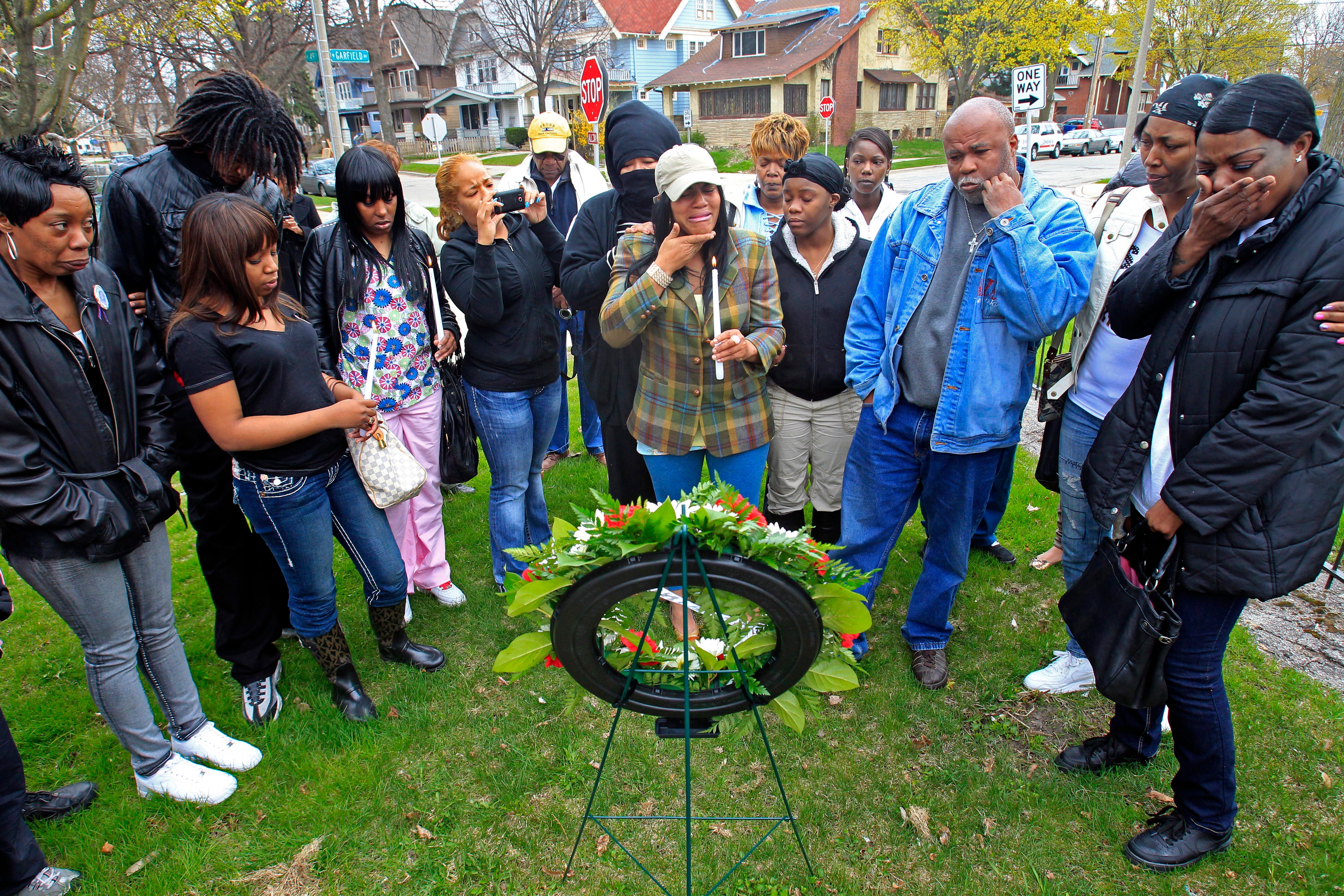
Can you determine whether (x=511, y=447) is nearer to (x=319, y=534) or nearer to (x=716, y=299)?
(x=319, y=534)

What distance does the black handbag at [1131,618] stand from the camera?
2.31 meters

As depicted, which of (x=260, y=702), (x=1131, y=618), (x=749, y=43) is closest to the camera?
(x=1131, y=618)

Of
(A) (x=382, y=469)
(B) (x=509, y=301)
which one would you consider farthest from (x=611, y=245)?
(A) (x=382, y=469)

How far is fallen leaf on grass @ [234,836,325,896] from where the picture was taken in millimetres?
2504

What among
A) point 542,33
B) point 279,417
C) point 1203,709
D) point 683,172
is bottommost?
point 1203,709

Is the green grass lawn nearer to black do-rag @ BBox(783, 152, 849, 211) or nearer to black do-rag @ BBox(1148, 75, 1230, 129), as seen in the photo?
black do-rag @ BBox(783, 152, 849, 211)

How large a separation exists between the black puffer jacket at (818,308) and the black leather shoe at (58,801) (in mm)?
3338

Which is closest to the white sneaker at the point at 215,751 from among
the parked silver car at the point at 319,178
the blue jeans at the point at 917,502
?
the blue jeans at the point at 917,502

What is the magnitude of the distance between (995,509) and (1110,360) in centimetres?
155

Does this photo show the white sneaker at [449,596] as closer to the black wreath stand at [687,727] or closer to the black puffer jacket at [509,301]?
the black puffer jacket at [509,301]

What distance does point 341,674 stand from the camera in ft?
10.9

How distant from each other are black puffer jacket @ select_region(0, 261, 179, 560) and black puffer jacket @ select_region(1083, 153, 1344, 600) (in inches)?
133

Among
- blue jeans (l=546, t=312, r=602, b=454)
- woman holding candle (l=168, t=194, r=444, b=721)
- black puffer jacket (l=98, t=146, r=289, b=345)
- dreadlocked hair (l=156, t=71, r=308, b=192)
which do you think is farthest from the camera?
blue jeans (l=546, t=312, r=602, b=454)

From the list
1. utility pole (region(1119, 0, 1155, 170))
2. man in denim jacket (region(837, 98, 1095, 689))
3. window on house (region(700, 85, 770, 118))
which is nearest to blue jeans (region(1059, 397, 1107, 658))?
man in denim jacket (region(837, 98, 1095, 689))
